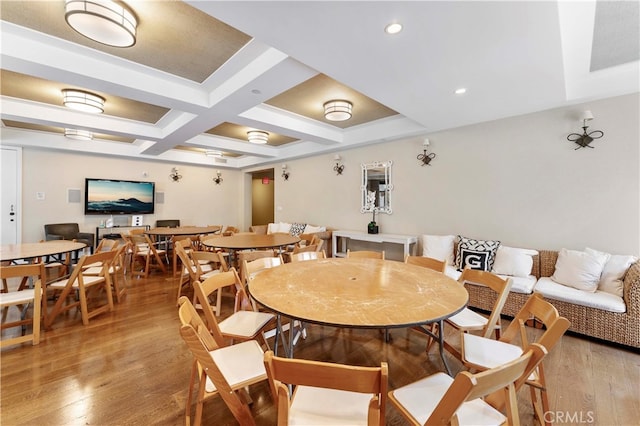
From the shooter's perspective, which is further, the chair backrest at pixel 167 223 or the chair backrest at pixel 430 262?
the chair backrest at pixel 167 223

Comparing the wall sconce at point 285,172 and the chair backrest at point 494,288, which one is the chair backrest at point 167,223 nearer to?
the wall sconce at point 285,172

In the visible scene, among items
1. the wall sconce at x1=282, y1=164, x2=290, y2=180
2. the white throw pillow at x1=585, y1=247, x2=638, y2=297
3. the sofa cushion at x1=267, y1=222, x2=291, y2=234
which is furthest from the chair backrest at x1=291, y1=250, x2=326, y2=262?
the wall sconce at x1=282, y1=164, x2=290, y2=180

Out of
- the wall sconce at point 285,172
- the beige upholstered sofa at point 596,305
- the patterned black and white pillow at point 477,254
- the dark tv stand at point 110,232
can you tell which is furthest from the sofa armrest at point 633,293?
the dark tv stand at point 110,232

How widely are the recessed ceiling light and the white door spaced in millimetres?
7719

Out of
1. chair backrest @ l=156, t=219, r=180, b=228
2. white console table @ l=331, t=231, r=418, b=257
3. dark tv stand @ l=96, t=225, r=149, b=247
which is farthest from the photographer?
chair backrest @ l=156, t=219, r=180, b=228

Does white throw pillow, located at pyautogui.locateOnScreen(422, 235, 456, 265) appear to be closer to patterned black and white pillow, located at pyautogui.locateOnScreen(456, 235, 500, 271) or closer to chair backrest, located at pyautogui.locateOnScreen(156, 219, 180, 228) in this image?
patterned black and white pillow, located at pyautogui.locateOnScreen(456, 235, 500, 271)

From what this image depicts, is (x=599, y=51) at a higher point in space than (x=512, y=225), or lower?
higher

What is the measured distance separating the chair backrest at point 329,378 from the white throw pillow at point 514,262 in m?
3.13

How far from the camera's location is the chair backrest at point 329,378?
0.87m

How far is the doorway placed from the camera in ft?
32.0

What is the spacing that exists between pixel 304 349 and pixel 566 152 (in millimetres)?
3917

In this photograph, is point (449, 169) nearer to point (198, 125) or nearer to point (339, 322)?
point (339, 322)

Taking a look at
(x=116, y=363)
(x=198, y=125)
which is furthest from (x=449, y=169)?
(x=116, y=363)

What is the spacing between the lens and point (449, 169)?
4.29 m
